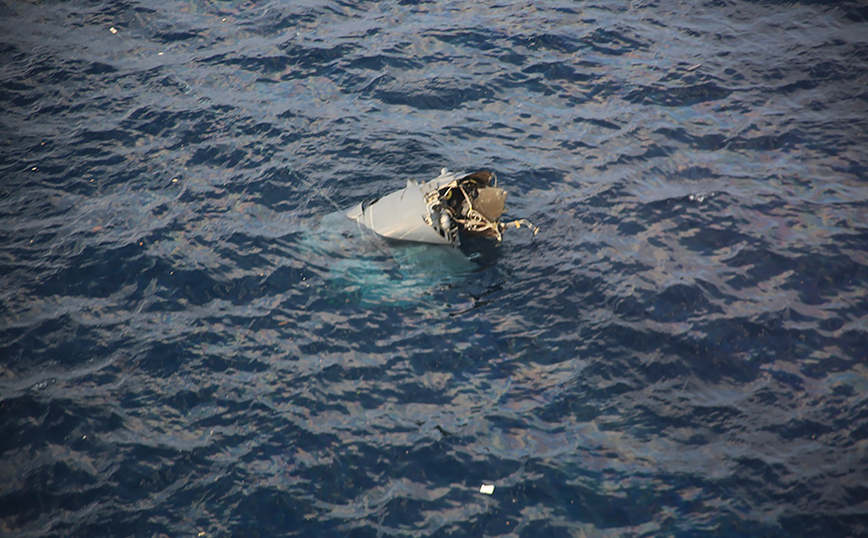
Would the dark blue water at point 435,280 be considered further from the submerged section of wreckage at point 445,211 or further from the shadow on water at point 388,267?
the submerged section of wreckage at point 445,211

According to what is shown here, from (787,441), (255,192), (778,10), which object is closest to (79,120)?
(255,192)

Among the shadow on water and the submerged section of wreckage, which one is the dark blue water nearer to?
the shadow on water

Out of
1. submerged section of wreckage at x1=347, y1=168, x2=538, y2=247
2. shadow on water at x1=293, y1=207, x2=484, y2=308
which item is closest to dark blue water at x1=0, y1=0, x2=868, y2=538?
shadow on water at x1=293, y1=207, x2=484, y2=308

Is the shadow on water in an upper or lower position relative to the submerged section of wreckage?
lower

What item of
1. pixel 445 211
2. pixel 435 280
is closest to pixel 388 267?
pixel 435 280

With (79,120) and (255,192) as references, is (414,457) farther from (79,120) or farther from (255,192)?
(79,120)

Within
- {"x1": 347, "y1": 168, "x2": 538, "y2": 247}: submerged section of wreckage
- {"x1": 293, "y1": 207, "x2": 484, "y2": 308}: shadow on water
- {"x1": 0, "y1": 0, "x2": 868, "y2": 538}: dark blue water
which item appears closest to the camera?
{"x1": 0, "y1": 0, "x2": 868, "y2": 538}: dark blue water
